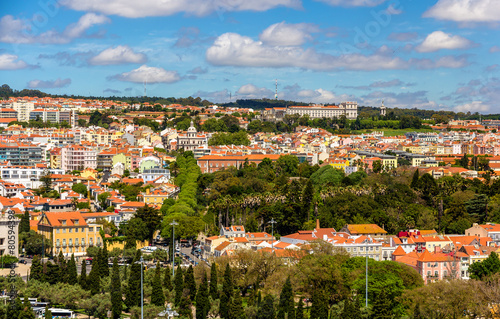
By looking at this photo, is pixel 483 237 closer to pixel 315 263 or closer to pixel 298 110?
pixel 315 263

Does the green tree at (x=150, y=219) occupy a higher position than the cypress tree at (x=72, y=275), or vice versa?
the green tree at (x=150, y=219)

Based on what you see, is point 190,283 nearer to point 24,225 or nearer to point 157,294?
point 157,294

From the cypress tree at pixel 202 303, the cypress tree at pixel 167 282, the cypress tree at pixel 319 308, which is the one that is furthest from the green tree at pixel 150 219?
the cypress tree at pixel 319 308

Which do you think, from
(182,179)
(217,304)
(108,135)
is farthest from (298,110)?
(217,304)

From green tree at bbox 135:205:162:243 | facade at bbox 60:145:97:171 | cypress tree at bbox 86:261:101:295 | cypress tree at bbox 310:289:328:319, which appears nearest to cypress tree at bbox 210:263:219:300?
cypress tree at bbox 310:289:328:319

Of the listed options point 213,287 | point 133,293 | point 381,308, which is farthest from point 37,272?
point 381,308

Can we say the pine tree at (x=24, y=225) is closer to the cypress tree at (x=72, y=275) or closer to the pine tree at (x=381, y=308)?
the cypress tree at (x=72, y=275)
